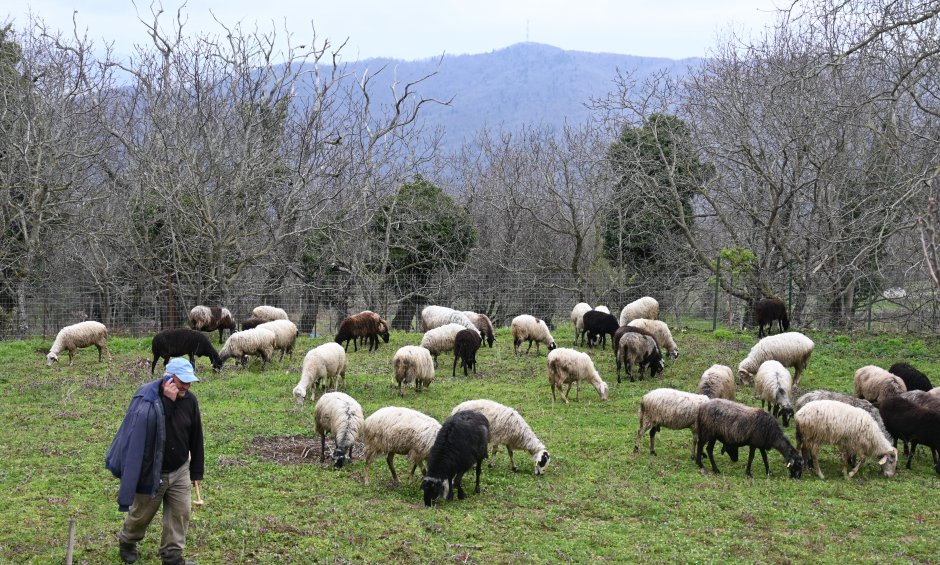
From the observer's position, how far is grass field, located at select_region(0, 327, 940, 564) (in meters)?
7.23

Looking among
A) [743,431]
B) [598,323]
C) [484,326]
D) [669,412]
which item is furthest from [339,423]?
[598,323]

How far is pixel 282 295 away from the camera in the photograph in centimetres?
2516

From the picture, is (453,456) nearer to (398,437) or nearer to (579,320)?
(398,437)

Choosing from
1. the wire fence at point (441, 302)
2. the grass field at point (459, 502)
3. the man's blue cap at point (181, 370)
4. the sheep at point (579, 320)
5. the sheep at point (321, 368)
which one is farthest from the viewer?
the wire fence at point (441, 302)

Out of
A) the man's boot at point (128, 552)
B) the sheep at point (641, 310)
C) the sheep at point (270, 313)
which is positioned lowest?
the man's boot at point (128, 552)

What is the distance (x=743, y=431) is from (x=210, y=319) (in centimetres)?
1400

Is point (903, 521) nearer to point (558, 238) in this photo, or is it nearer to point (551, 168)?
point (551, 168)

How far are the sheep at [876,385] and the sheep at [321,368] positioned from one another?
8.78 metres

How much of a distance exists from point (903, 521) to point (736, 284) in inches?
601

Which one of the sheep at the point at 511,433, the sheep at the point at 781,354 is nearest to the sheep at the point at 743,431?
the sheep at the point at 511,433

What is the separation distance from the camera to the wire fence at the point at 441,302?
22.1 meters

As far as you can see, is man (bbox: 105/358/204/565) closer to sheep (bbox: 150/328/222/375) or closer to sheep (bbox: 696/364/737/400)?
sheep (bbox: 696/364/737/400)

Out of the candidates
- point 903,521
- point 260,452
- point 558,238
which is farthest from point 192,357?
point 558,238

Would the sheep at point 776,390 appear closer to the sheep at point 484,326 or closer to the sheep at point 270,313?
the sheep at point 484,326
